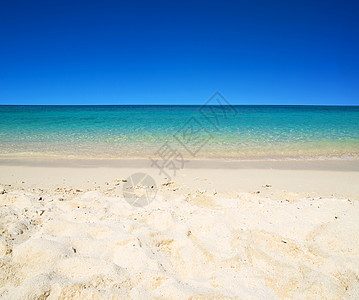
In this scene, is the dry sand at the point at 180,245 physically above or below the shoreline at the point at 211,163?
above

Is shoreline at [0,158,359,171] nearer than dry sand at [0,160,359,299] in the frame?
No

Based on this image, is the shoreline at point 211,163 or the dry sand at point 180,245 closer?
the dry sand at point 180,245

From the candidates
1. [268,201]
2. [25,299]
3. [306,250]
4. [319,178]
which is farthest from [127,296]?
[319,178]

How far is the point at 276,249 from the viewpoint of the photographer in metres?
2.33

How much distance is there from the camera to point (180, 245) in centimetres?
232

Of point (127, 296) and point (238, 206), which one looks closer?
point (127, 296)

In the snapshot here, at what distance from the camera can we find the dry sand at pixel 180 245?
177 centimetres

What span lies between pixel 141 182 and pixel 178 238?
250 cm

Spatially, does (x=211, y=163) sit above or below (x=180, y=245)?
below

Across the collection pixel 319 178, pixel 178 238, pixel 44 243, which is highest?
pixel 44 243

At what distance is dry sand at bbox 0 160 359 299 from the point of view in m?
1.77

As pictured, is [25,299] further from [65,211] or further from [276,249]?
[276,249]

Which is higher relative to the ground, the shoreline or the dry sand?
the dry sand

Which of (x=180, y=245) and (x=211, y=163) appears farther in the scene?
(x=211, y=163)
